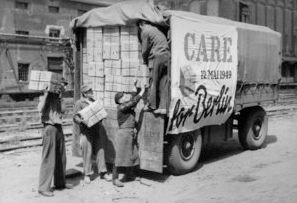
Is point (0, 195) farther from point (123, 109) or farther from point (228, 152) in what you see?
point (228, 152)

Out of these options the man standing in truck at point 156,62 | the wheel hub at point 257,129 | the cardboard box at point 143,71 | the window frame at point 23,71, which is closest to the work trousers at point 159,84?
the man standing in truck at point 156,62

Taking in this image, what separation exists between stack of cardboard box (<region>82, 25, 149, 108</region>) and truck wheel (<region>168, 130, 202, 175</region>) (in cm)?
137

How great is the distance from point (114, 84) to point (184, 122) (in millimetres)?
1628

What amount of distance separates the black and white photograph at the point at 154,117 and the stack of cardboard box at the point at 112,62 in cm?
2

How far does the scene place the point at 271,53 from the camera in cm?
1116

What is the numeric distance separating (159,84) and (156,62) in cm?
41

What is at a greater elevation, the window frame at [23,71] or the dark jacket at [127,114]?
the window frame at [23,71]

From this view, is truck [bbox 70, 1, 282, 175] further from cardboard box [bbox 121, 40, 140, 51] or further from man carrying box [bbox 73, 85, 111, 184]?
man carrying box [bbox 73, 85, 111, 184]

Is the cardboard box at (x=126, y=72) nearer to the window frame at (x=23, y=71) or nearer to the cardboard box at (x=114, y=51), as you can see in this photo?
the cardboard box at (x=114, y=51)

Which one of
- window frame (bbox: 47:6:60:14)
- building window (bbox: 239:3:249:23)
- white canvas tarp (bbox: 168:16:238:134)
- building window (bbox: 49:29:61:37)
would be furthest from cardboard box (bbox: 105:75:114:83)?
building window (bbox: 239:3:249:23)

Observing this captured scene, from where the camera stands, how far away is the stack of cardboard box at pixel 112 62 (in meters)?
8.20

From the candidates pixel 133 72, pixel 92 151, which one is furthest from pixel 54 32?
pixel 92 151

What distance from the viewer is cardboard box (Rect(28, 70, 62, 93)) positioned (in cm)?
693

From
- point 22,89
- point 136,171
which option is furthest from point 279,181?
point 22,89
